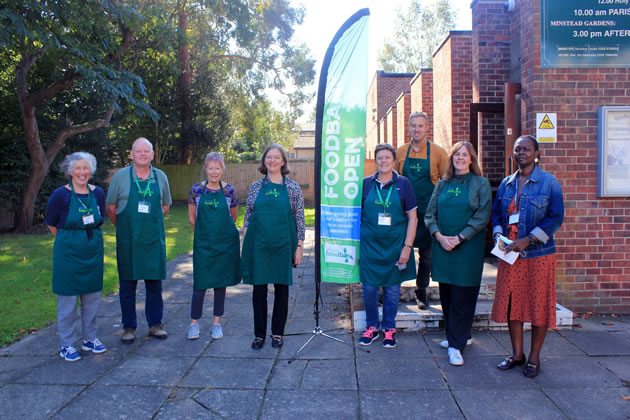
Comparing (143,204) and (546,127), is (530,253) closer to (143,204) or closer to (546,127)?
(546,127)

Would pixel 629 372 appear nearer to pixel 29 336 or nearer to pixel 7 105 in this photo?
pixel 29 336

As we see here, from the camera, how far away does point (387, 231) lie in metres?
4.48

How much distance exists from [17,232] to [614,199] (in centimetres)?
1424

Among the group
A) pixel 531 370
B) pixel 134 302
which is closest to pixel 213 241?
pixel 134 302

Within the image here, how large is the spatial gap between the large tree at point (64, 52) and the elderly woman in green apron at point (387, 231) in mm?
6582

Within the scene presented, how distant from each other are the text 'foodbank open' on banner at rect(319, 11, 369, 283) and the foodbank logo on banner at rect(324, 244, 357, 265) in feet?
0.43

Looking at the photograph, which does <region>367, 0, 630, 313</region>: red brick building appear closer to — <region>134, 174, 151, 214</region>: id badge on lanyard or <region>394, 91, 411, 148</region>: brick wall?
<region>134, 174, 151, 214</region>: id badge on lanyard

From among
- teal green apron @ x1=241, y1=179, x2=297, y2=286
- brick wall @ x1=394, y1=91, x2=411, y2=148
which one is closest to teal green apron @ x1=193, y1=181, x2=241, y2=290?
teal green apron @ x1=241, y1=179, x2=297, y2=286

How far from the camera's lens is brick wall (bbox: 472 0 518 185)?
25.5 ft

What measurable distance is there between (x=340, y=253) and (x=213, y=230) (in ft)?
4.13

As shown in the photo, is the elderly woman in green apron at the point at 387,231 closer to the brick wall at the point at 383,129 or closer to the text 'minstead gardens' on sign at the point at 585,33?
the text 'minstead gardens' on sign at the point at 585,33

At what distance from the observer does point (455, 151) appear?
4.21 m

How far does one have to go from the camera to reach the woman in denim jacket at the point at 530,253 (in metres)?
3.83

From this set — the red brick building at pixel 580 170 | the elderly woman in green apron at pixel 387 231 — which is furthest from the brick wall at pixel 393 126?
the elderly woman in green apron at pixel 387 231
